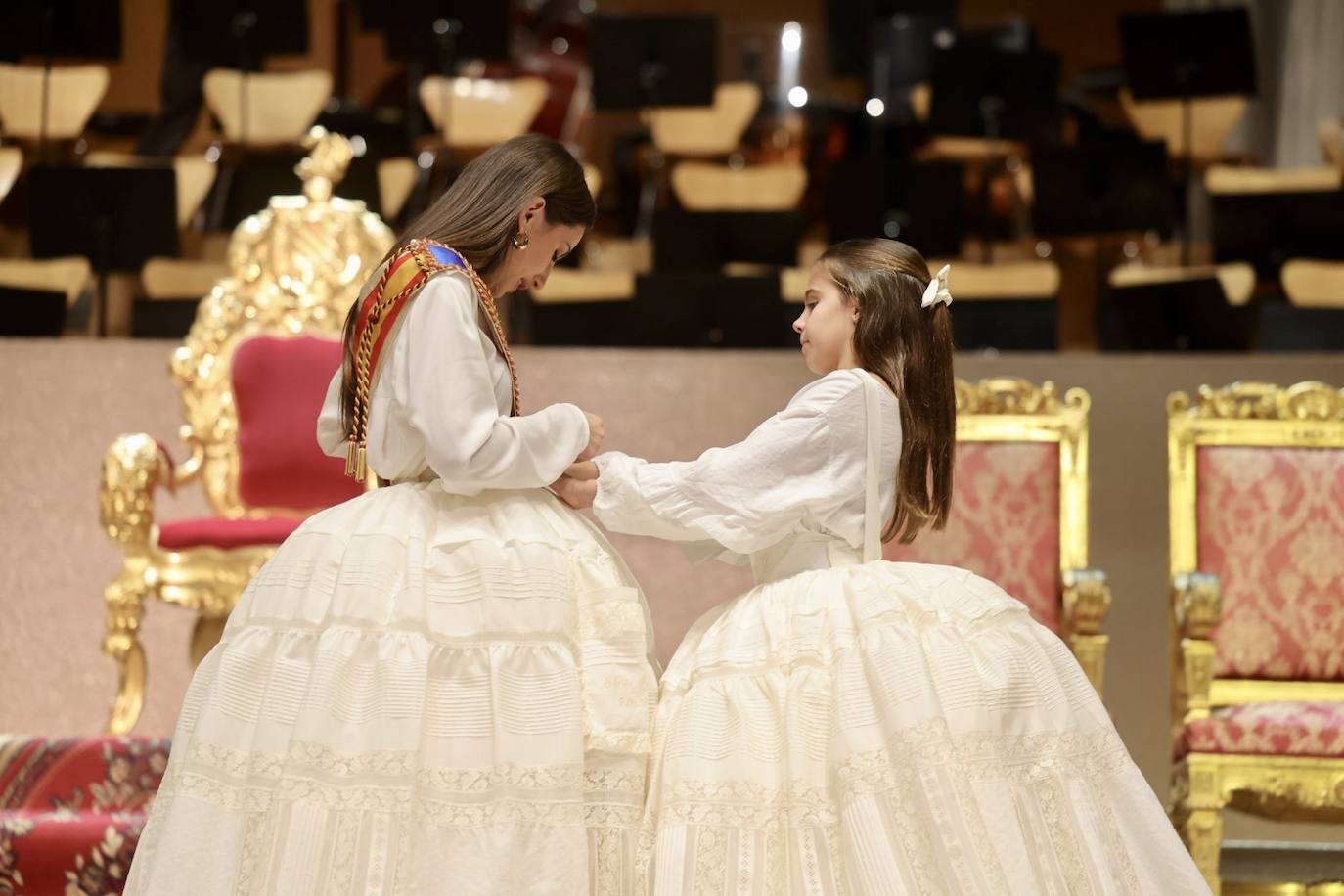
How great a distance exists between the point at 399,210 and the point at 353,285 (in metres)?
2.21

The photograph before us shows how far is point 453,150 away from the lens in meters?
6.36

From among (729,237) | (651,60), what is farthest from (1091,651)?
(651,60)

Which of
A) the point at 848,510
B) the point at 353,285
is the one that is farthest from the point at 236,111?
the point at 848,510

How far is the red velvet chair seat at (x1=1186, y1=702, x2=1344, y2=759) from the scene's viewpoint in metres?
2.85

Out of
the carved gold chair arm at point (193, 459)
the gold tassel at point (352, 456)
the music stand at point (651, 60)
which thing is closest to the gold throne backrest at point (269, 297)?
the carved gold chair arm at point (193, 459)

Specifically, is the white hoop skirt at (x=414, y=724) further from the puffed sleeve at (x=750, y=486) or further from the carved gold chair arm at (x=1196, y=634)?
the carved gold chair arm at (x=1196, y=634)

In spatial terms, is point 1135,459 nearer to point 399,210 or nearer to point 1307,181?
point 1307,181

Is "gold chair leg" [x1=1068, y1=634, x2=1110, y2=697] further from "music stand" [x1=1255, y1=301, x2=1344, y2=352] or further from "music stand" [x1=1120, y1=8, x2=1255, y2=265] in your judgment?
"music stand" [x1=1120, y1=8, x2=1255, y2=265]

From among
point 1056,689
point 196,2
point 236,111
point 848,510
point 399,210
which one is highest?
point 196,2

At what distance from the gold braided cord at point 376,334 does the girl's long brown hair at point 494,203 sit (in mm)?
21

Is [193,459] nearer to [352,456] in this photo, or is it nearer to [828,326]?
[352,456]

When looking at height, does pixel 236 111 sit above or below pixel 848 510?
above

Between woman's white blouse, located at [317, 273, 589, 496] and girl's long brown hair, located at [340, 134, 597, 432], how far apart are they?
4.0 inches

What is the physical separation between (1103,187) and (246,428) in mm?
3479
